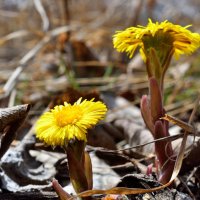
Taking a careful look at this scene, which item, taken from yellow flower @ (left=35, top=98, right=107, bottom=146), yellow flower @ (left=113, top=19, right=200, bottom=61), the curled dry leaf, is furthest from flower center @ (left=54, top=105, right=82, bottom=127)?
yellow flower @ (left=113, top=19, right=200, bottom=61)

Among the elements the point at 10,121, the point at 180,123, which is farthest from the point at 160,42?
the point at 10,121

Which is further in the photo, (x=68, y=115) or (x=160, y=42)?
(x=160, y=42)

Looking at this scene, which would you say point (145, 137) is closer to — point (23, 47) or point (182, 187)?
point (182, 187)

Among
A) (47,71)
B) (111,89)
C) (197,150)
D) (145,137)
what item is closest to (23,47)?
(47,71)

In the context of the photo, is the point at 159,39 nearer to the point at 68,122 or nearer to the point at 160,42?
the point at 160,42

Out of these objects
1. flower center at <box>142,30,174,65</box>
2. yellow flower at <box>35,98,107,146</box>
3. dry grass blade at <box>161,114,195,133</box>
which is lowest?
dry grass blade at <box>161,114,195,133</box>

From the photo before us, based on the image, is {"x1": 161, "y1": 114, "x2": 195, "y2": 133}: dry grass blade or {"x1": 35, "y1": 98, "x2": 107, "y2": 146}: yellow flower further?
{"x1": 161, "y1": 114, "x2": 195, "y2": 133}: dry grass blade

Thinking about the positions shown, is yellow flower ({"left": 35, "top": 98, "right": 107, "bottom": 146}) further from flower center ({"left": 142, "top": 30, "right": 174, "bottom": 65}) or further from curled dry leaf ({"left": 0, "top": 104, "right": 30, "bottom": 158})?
flower center ({"left": 142, "top": 30, "right": 174, "bottom": 65})

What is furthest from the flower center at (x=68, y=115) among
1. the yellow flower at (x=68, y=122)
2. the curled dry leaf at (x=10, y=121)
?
the curled dry leaf at (x=10, y=121)
